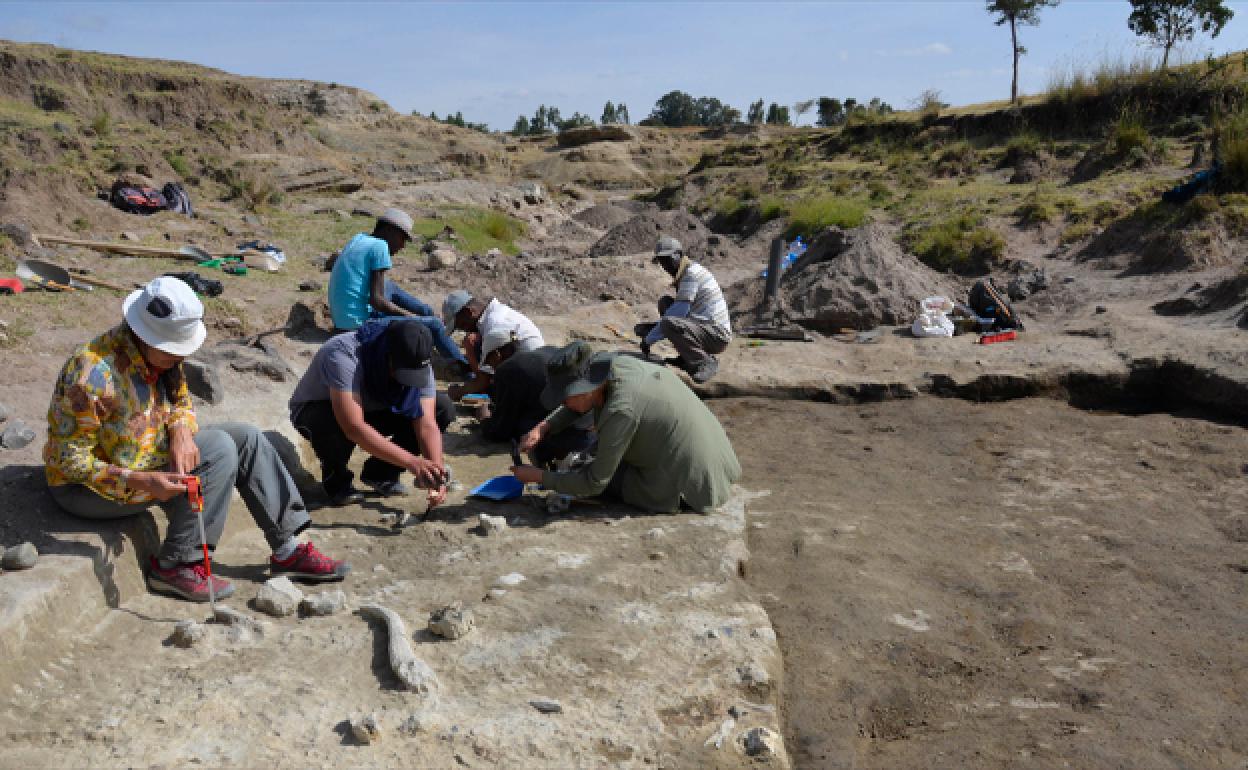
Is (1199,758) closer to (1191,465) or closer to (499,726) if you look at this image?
(499,726)

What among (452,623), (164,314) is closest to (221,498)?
(164,314)

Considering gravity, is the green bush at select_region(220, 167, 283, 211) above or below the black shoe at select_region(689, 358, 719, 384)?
above

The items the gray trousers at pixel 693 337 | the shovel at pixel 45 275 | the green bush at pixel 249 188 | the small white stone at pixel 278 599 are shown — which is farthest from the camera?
the green bush at pixel 249 188

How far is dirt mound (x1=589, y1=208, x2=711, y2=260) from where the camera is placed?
1616 cm

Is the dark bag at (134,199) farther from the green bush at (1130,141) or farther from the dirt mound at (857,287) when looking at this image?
the green bush at (1130,141)

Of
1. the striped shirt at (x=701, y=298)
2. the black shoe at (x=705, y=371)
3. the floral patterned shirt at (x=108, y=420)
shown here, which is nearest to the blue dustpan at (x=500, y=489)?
the floral patterned shirt at (x=108, y=420)

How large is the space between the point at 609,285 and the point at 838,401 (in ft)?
15.5

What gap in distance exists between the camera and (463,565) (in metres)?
Answer: 4.11

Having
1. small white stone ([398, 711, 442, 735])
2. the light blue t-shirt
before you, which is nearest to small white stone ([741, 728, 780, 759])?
small white stone ([398, 711, 442, 735])

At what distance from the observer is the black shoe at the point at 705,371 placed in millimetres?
7793

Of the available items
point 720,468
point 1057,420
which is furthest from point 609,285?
point 720,468

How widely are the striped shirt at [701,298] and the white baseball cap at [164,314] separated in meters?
5.15

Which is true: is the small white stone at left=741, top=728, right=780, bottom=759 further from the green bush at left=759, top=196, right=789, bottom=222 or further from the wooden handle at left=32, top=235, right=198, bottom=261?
the green bush at left=759, top=196, right=789, bottom=222

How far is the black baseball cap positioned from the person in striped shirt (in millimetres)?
3733
